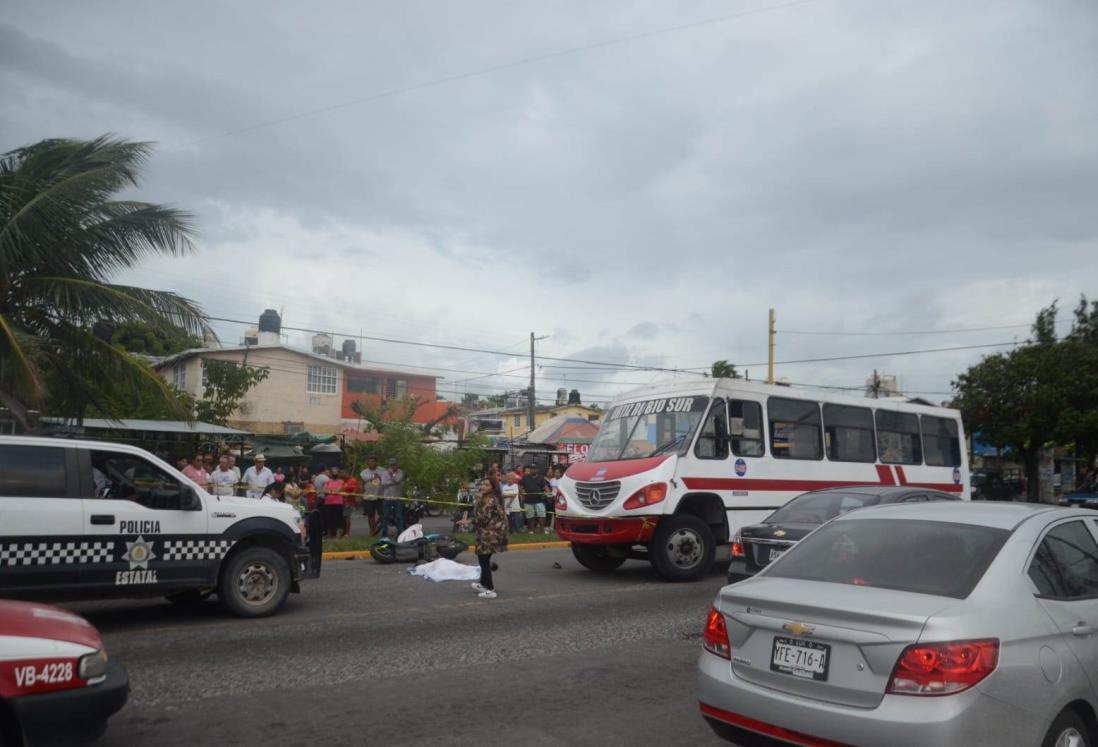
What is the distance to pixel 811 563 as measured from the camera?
5176 millimetres

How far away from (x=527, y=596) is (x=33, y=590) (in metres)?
5.76

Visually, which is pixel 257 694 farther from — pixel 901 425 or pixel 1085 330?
pixel 1085 330

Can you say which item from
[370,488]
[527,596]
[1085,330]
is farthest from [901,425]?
[1085,330]

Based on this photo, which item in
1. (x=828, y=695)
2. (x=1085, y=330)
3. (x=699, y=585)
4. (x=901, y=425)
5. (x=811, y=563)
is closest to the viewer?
(x=828, y=695)

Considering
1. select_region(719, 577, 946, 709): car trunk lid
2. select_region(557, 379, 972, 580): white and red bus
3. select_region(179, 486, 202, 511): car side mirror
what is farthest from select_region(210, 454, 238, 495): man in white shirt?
select_region(719, 577, 946, 709): car trunk lid

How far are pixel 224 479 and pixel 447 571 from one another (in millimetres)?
6141

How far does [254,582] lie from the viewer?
9484 millimetres

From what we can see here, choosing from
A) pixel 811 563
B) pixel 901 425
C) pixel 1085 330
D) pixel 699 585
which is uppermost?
pixel 1085 330

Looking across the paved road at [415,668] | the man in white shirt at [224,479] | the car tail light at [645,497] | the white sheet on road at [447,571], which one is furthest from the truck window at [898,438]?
the man in white shirt at [224,479]

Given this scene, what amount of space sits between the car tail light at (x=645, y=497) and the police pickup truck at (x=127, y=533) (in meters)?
4.80

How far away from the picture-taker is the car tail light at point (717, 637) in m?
4.71

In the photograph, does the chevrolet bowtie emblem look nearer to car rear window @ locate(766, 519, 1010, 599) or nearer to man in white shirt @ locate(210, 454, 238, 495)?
car rear window @ locate(766, 519, 1010, 599)

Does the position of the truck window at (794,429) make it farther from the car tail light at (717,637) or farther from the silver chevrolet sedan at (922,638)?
the car tail light at (717,637)

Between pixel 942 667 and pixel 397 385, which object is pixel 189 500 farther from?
pixel 397 385
